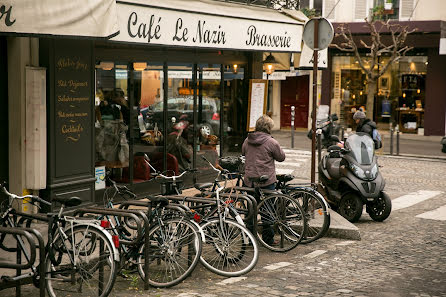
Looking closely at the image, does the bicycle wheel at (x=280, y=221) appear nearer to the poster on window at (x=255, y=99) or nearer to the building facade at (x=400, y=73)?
the poster on window at (x=255, y=99)

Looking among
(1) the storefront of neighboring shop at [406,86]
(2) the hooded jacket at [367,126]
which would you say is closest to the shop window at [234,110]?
(2) the hooded jacket at [367,126]

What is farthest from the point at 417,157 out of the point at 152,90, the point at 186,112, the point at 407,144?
the point at 152,90

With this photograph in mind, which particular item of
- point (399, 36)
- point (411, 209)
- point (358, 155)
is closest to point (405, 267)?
point (358, 155)

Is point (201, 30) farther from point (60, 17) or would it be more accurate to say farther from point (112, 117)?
point (60, 17)

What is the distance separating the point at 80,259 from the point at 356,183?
6.38 meters

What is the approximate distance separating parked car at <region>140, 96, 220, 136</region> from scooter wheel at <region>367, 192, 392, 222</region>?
3.86 m

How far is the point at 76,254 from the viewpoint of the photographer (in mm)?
6980

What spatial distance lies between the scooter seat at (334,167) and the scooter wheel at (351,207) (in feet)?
1.56

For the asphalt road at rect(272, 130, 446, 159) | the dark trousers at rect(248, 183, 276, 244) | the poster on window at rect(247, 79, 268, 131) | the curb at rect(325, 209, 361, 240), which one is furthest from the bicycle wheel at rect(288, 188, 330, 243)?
the asphalt road at rect(272, 130, 446, 159)

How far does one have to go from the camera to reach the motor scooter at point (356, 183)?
12.3 meters

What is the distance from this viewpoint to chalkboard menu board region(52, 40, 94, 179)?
1002 cm

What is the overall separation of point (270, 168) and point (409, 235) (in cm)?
285

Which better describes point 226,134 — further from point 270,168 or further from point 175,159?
point 270,168

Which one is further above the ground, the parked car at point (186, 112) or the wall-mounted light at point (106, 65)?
the wall-mounted light at point (106, 65)
